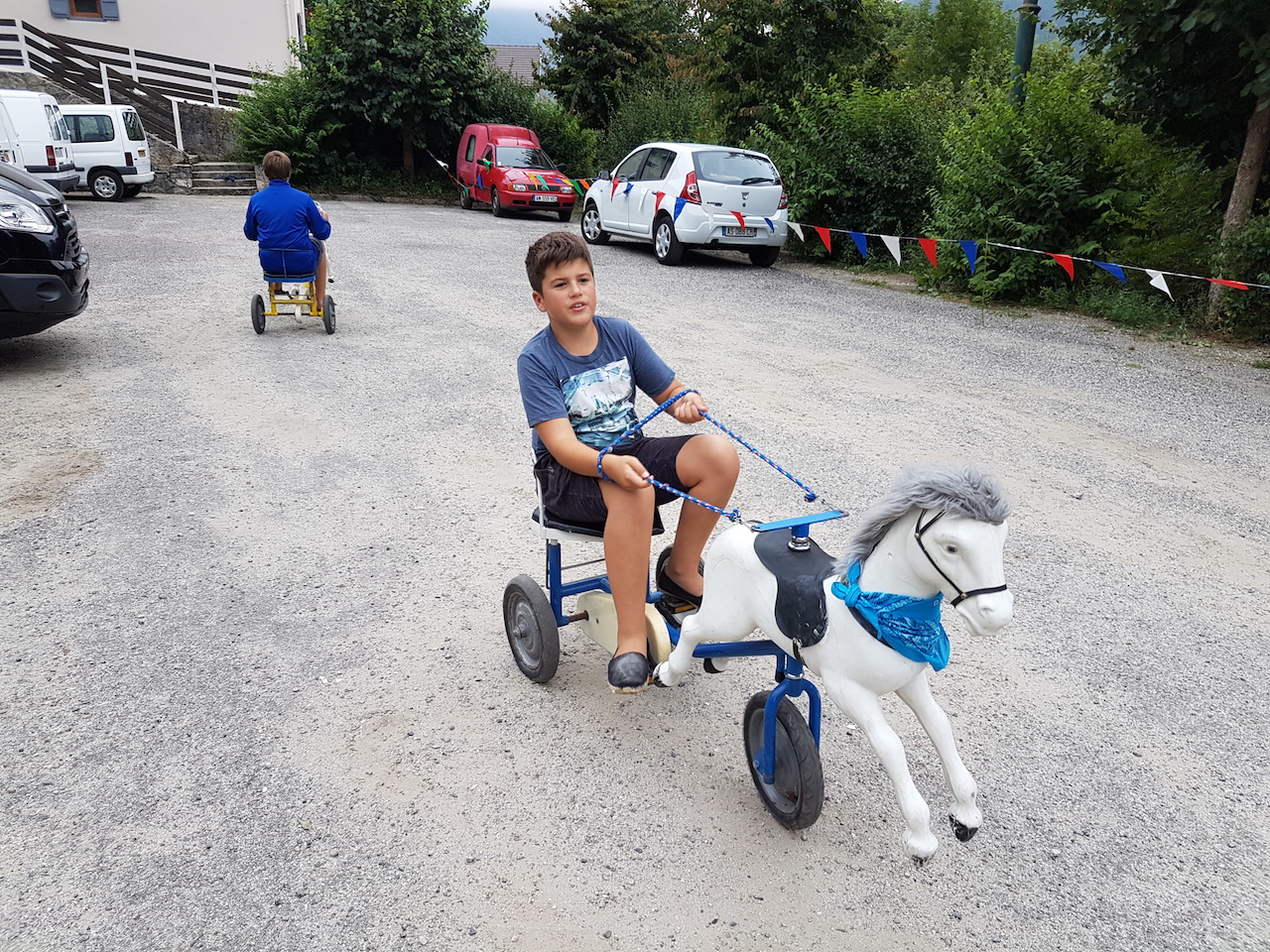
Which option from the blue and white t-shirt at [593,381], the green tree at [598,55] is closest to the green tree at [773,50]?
the green tree at [598,55]

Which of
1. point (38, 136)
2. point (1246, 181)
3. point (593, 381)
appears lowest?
point (593, 381)

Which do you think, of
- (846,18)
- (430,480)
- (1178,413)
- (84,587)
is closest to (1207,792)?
(430,480)

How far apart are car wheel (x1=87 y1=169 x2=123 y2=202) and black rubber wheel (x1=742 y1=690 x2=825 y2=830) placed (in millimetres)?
21117

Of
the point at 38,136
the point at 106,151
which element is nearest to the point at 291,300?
the point at 38,136

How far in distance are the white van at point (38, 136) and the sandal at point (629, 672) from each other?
1825 cm

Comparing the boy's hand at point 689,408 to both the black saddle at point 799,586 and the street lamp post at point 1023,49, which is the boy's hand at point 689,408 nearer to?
the black saddle at point 799,586

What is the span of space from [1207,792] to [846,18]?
19.2m

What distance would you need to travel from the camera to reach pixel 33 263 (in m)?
7.03

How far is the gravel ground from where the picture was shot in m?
2.48

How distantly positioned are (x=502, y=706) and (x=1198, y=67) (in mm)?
9635

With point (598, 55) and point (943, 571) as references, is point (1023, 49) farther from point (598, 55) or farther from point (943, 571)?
point (598, 55)

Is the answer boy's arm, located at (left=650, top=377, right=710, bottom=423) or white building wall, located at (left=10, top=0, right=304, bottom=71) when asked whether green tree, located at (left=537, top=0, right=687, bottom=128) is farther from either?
boy's arm, located at (left=650, top=377, right=710, bottom=423)

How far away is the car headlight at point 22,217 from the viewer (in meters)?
6.89

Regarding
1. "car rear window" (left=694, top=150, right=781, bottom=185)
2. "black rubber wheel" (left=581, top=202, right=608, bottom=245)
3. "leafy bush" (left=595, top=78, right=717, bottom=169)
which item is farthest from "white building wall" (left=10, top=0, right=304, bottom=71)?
"car rear window" (left=694, top=150, right=781, bottom=185)
